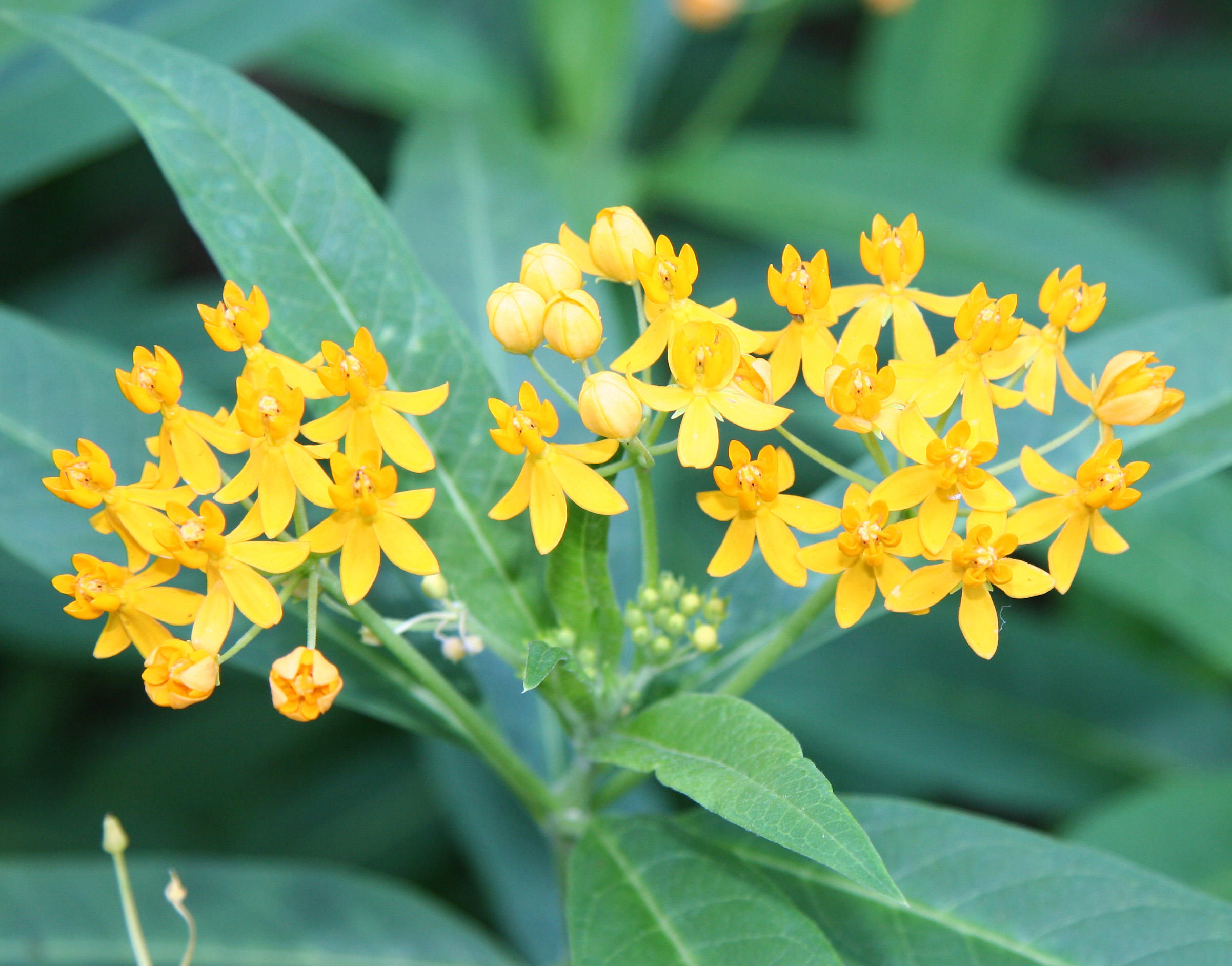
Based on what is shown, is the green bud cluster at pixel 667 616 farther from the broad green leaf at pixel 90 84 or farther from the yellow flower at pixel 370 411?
the broad green leaf at pixel 90 84

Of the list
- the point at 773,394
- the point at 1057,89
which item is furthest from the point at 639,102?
the point at 773,394

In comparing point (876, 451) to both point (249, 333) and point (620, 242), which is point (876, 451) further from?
point (249, 333)

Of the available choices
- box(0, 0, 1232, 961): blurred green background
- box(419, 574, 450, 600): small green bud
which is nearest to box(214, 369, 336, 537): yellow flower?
box(419, 574, 450, 600): small green bud

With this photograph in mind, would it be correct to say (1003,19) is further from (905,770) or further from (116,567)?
(116,567)

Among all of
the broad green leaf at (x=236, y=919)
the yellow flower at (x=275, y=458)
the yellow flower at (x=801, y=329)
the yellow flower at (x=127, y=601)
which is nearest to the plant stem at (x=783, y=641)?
the yellow flower at (x=801, y=329)

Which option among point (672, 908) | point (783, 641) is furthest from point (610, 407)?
point (672, 908)

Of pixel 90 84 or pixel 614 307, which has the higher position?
pixel 90 84
